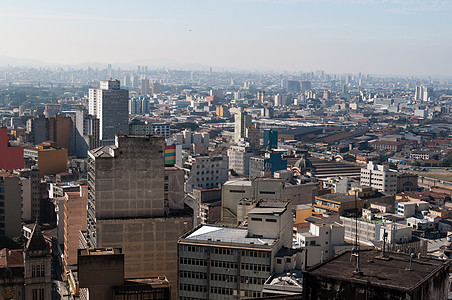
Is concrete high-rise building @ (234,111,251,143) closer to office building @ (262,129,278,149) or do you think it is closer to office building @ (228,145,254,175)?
office building @ (262,129,278,149)

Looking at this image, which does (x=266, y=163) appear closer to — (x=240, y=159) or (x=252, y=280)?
(x=240, y=159)

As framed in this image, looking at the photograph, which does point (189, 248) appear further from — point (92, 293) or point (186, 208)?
point (186, 208)

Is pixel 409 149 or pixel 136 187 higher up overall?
pixel 136 187

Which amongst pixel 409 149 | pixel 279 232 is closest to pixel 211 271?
pixel 279 232

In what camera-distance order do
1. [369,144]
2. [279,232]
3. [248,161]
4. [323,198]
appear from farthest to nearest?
[369,144], [248,161], [323,198], [279,232]

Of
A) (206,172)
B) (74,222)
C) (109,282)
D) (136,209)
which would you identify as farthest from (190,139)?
(109,282)

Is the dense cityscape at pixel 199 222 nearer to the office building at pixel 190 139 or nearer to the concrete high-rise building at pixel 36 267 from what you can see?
the concrete high-rise building at pixel 36 267
